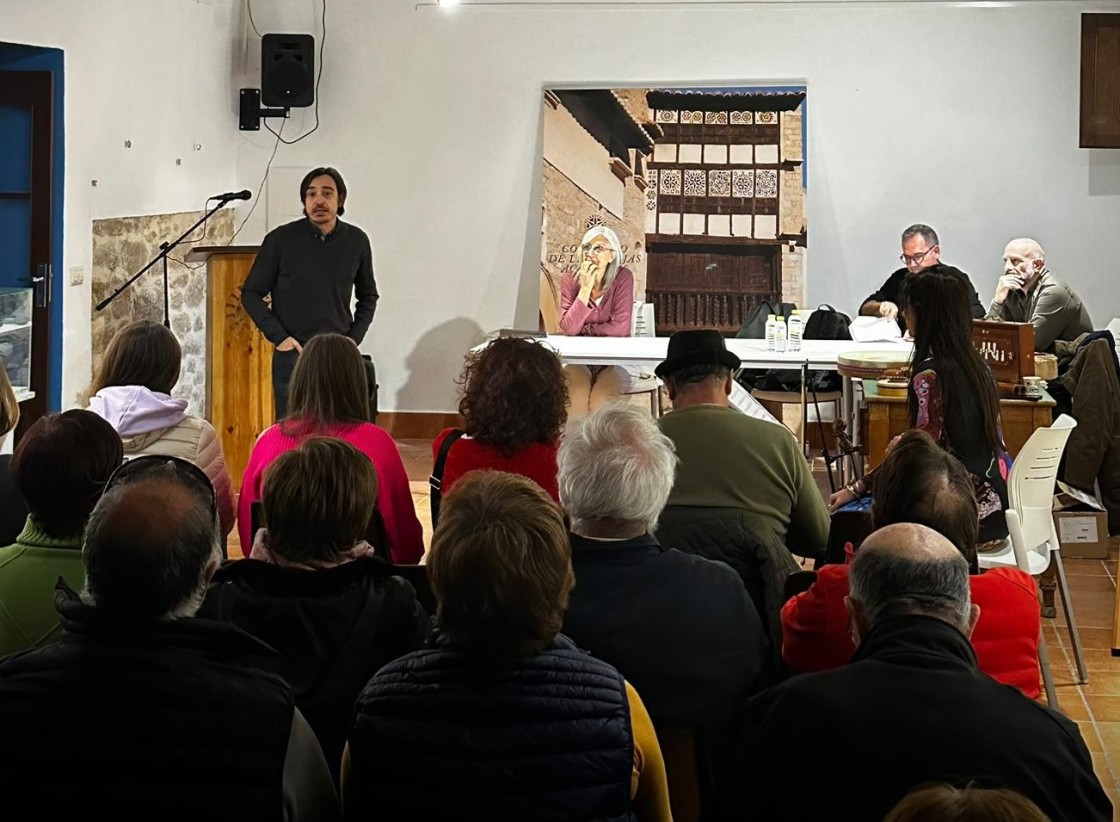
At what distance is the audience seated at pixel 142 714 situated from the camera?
1918mm

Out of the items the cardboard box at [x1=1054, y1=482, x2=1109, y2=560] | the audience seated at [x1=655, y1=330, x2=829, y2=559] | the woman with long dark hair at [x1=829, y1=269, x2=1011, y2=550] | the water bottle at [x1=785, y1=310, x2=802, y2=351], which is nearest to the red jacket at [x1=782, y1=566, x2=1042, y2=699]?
the audience seated at [x1=655, y1=330, x2=829, y2=559]

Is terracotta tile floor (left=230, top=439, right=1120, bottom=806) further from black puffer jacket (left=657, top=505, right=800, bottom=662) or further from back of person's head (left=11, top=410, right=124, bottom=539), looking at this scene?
back of person's head (left=11, top=410, right=124, bottom=539)

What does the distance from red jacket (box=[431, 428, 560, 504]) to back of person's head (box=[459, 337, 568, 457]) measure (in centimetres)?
2

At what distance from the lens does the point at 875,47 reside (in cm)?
853

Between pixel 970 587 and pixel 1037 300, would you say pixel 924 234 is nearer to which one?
pixel 1037 300

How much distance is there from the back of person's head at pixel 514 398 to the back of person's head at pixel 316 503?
100cm

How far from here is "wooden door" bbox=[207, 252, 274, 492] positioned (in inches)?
282

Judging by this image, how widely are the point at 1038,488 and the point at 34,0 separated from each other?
4.69 meters

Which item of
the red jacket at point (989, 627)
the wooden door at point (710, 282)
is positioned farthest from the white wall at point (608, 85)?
the red jacket at point (989, 627)

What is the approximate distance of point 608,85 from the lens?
8.74 meters

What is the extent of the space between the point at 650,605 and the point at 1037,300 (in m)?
5.64

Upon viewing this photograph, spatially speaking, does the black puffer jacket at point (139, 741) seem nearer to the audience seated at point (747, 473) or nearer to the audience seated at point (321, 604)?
the audience seated at point (321, 604)

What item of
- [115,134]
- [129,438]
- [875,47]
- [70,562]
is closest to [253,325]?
[115,134]

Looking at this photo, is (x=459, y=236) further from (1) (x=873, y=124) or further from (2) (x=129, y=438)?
(2) (x=129, y=438)
